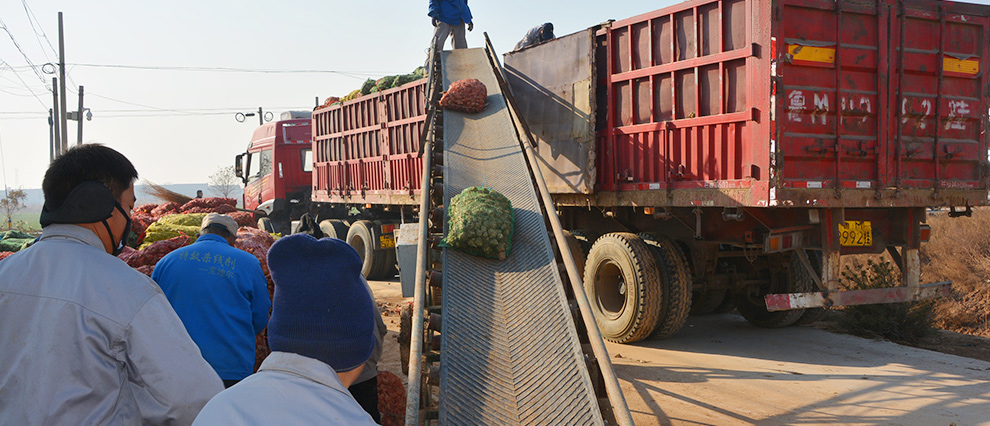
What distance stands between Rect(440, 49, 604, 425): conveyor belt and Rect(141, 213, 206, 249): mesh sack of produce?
2379 millimetres

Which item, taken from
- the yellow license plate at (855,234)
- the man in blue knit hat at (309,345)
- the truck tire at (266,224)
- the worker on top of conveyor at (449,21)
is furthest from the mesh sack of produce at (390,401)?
the truck tire at (266,224)

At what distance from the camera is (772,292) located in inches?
316

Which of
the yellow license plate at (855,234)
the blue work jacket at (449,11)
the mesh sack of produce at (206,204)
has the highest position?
the blue work jacket at (449,11)

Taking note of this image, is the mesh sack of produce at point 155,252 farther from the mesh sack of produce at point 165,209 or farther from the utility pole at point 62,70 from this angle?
the utility pole at point 62,70

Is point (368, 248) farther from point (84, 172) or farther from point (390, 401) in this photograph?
point (84, 172)

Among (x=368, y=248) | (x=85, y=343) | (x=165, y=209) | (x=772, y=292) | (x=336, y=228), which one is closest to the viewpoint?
(x=85, y=343)

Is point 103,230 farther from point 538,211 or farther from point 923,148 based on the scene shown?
point 923,148

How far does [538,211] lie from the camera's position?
6.30 metres

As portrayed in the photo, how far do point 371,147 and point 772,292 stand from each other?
7.62 meters

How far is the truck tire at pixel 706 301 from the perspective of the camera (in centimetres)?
896

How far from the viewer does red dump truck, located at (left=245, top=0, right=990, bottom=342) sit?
19.7ft

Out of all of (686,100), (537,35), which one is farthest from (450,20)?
(686,100)

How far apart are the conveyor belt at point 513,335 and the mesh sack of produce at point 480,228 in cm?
9

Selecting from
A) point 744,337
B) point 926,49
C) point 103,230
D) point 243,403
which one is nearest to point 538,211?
point 744,337
